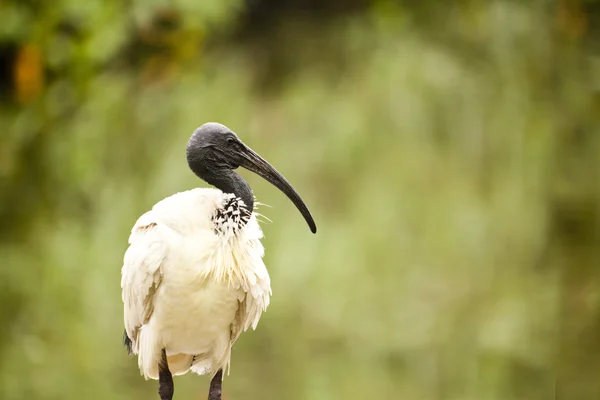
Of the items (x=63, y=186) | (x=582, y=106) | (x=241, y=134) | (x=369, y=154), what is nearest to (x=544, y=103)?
(x=582, y=106)

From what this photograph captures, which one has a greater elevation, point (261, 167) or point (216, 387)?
point (261, 167)

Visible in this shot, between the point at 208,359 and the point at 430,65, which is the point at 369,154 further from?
the point at 208,359

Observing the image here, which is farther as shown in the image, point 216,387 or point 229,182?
point 216,387

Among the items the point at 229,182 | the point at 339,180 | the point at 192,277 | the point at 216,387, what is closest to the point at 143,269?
the point at 192,277

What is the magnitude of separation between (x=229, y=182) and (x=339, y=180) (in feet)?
10.3

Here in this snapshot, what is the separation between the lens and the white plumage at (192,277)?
86.6 inches

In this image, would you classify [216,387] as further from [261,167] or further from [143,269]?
[261,167]

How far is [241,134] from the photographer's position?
17.3ft

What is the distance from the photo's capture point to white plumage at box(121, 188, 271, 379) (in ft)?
7.22

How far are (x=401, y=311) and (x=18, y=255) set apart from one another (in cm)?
237

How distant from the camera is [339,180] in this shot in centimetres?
532

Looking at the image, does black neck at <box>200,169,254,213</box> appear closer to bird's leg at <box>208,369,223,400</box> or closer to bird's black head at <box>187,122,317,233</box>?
bird's black head at <box>187,122,317,233</box>

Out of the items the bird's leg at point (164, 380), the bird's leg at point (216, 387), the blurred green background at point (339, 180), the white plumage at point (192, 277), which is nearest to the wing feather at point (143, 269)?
the white plumage at point (192, 277)

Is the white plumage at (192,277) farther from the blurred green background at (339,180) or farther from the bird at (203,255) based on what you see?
the blurred green background at (339,180)
